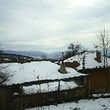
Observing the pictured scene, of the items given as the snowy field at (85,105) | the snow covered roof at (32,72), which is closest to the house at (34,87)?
the snow covered roof at (32,72)

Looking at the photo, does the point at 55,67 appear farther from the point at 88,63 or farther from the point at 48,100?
the point at 88,63

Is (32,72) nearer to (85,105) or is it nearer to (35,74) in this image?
(35,74)

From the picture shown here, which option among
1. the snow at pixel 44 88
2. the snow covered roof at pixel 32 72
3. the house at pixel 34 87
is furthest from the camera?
the snow at pixel 44 88

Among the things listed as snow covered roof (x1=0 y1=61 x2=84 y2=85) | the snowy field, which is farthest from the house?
the snowy field

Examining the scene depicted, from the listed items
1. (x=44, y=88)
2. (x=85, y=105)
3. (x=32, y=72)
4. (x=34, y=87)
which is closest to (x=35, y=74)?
(x=32, y=72)

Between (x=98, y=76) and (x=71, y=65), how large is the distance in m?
4.54

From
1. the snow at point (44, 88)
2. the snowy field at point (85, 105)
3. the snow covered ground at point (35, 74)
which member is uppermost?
the snow covered ground at point (35, 74)

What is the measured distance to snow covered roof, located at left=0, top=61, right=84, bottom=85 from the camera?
1680 cm

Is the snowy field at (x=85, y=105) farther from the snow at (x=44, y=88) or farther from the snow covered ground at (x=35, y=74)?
the snow covered ground at (x=35, y=74)

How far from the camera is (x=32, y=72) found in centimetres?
1852

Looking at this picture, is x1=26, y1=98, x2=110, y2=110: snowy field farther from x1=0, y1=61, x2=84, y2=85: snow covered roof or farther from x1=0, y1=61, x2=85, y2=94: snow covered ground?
x1=0, y1=61, x2=84, y2=85: snow covered roof

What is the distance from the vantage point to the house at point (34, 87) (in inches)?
614

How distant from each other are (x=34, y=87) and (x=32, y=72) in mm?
1520

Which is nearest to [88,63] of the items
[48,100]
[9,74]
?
[48,100]
